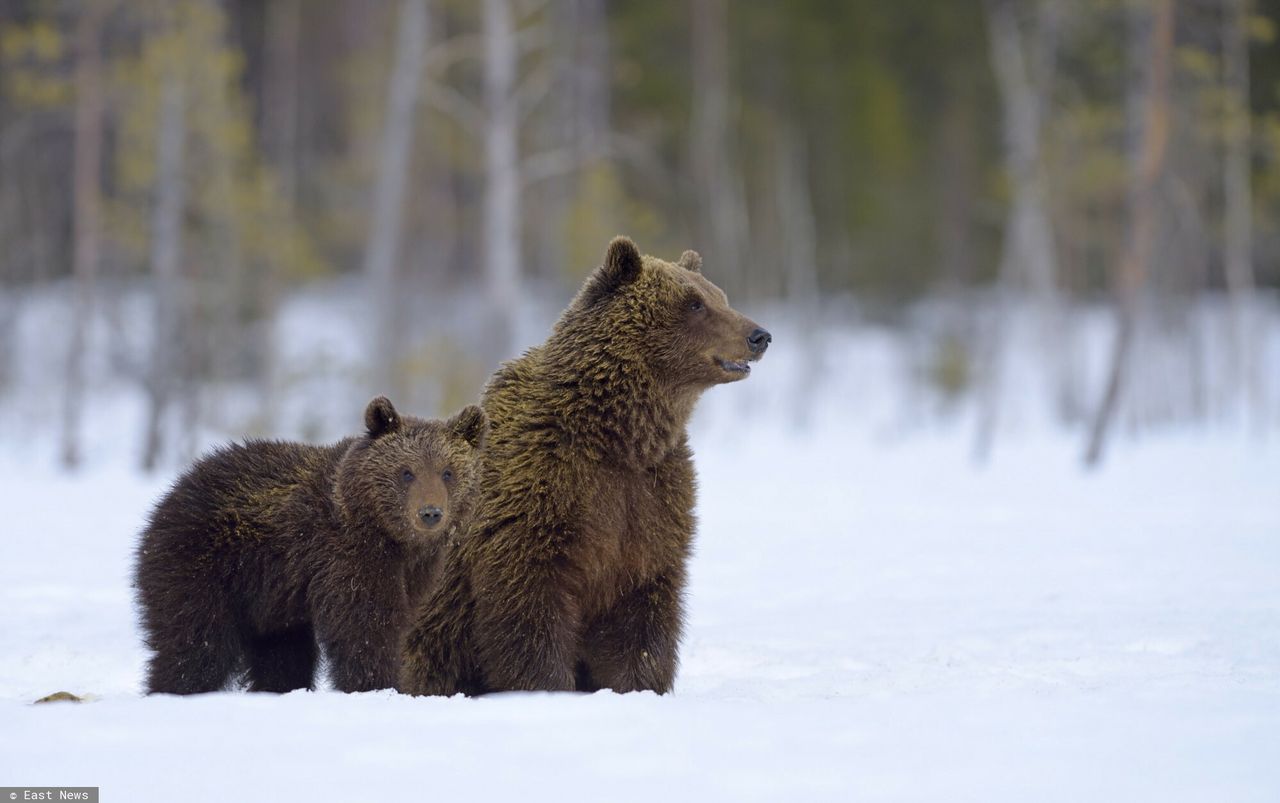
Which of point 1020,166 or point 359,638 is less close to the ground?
point 1020,166

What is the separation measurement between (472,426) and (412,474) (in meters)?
0.34

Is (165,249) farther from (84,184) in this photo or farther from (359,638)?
(359,638)

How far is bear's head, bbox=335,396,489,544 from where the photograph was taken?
5.41 m

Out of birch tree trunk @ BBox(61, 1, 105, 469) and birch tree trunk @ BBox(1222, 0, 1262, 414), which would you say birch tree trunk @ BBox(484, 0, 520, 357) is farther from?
birch tree trunk @ BBox(1222, 0, 1262, 414)

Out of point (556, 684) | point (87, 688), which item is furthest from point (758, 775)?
point (87, 688)

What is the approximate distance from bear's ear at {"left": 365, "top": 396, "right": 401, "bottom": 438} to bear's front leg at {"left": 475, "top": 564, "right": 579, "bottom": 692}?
0.88m

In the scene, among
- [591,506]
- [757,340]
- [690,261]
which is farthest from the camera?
[690,261]

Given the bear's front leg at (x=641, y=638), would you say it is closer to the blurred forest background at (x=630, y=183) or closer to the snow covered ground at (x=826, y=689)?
the snow covered ground at (x=826, y=689)

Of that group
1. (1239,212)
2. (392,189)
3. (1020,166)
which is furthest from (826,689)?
(1239,212)

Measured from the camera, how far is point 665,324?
5.75m

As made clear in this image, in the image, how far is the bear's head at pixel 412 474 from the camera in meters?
5.41

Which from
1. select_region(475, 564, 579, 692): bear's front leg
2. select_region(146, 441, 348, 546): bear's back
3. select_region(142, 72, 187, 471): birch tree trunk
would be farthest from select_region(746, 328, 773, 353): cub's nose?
select_region(142, 72, 187, 471): birch tree trunk

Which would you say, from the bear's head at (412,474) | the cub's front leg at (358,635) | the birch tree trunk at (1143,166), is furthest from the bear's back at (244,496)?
the birch tree trunk at (1143,166)

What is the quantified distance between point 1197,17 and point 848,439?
48.0 ft
